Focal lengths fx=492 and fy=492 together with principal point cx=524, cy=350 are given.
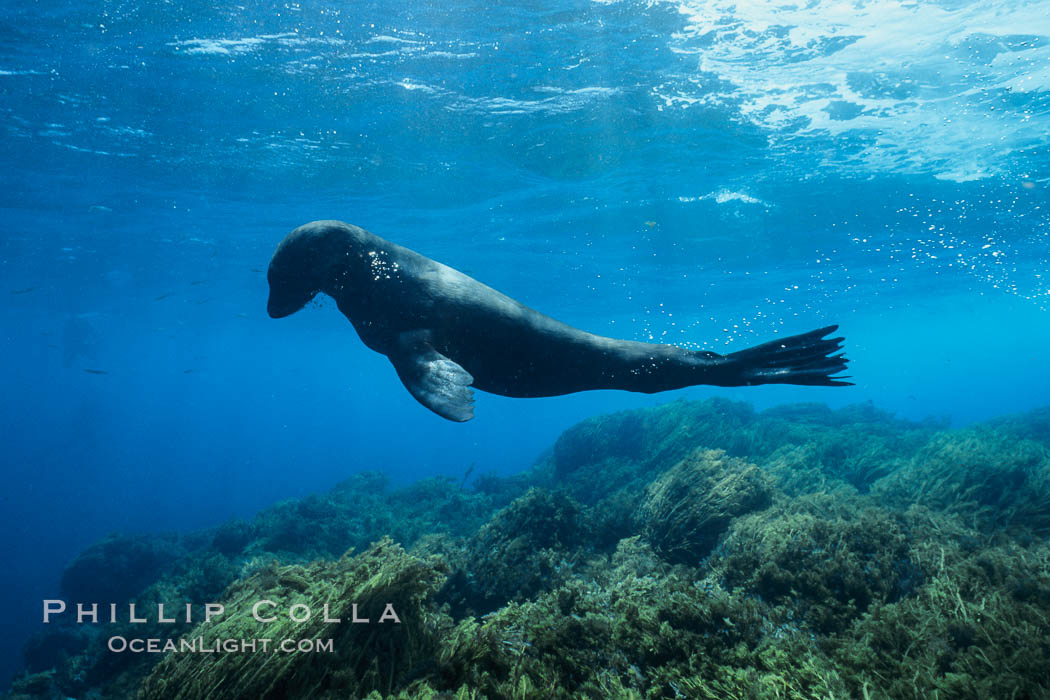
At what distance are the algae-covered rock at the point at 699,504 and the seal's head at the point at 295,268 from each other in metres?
4.85

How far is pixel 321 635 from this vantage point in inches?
105

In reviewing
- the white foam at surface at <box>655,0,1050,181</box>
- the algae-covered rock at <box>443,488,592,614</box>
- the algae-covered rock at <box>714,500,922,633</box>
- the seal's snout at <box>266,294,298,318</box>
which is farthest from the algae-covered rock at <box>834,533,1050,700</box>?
the white foam at surface at <box>655,0,1050,181</box>

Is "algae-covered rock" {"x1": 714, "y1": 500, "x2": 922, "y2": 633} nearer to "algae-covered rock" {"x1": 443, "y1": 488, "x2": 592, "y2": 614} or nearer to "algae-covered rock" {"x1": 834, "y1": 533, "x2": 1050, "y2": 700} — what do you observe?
"algae-covered rock" {"x1": 834, "y1": 533, "x2": 1050, "y2": 700}

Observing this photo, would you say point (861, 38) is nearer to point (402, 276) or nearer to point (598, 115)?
point (598, 115)

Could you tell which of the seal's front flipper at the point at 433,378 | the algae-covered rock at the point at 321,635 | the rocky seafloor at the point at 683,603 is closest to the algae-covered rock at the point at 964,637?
the rocky seafloor at the point at 683,603

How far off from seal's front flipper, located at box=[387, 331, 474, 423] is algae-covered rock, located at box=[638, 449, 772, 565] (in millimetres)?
3872

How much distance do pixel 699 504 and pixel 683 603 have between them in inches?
134

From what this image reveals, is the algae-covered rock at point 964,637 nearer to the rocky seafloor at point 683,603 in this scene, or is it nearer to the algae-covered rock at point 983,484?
the rocky seafloor at point 683,603

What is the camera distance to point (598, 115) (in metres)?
11.9

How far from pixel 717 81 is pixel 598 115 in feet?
8.84

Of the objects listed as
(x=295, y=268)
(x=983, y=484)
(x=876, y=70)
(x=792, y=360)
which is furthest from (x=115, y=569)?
(x=876, y=70)

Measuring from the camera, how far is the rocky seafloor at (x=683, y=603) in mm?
2410

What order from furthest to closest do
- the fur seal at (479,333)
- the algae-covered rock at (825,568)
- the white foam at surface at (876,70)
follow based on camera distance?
the white foam at surface at (876,70), the fur seal at (479,333), the algae-covered rock at (825,568)

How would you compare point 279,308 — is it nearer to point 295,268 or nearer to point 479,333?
point 295,268
